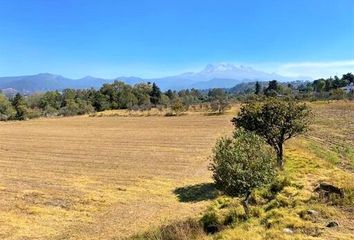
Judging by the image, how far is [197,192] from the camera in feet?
72.8

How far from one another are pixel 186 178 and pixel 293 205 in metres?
9.61

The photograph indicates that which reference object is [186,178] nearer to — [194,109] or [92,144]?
[92,144]

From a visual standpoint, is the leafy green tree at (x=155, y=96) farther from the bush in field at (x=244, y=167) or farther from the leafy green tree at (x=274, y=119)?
the bush in field at (x=244, y=167)

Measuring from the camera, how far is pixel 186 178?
1017 inches

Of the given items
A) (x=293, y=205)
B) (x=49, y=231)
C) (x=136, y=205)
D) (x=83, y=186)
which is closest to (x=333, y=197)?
(x=293, y=205)

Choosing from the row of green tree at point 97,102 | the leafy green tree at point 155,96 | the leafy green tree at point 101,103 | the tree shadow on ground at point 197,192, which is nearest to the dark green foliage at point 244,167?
the tree shadow on ground at point 197,192

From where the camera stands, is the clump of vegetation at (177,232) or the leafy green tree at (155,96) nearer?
the clump of vegetation at (177,232)

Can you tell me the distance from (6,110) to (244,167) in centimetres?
10726

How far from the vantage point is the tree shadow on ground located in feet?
68.8

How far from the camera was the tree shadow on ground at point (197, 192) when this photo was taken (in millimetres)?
20969

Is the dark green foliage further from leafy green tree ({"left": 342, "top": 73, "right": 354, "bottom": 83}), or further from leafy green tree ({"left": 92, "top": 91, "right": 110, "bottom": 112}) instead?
leafy green tree ({"left": 342, "top": 73, "right": 354, "bottom": 83})

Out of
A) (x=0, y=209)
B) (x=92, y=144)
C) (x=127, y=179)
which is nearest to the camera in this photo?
(x=0, y=209)

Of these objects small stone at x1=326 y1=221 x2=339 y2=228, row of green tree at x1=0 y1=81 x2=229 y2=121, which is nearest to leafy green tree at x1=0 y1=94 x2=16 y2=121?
row of green tree at x1=0 y1=81 x2=229 y2=121

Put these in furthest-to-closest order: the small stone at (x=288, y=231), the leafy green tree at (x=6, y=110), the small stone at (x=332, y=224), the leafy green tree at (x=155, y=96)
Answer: the leafy green tree at (x=155, y=96), the leafy green tree at (x=6, y=110), the small stone at (x=332, y=224), the small stone at (x=288, y=231)
